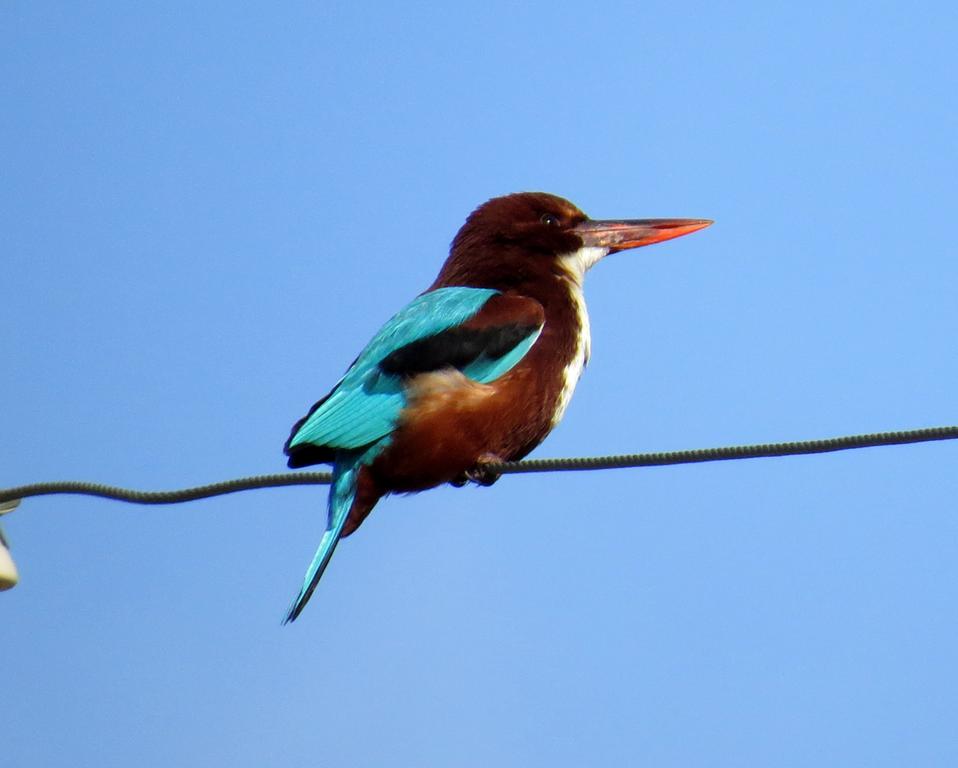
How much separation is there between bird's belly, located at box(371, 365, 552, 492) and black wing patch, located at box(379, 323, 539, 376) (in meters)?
0.04

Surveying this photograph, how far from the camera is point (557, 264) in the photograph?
17.4 ft

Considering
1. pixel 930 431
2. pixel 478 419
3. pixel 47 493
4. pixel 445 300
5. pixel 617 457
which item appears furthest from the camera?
pixel 445 300

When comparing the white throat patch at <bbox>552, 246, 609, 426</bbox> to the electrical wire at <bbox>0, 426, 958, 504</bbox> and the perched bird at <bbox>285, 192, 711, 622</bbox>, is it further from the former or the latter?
the electrical wire at <bbox>0, 426, 958, 504</bbox>

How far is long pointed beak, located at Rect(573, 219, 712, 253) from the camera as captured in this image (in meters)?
5.52

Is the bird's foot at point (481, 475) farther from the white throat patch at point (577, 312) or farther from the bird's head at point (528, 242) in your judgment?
the bird's head at point (528, 242)

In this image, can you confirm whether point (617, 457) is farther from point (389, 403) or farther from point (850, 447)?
point (389, 403)

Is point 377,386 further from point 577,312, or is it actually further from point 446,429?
point 577,312

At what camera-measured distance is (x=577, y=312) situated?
5008 mm

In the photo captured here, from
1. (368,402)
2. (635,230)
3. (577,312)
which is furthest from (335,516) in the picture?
(635,230)

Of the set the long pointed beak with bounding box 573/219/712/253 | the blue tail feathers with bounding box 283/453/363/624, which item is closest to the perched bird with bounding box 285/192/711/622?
the blue tail feathers with bounding box 283/453/363/624

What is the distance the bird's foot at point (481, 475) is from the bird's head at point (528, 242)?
0.77 m

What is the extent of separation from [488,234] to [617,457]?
2.23 meters

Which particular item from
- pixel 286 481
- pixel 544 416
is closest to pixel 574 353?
pixel 544 416

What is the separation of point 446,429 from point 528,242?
1112 millimetres
